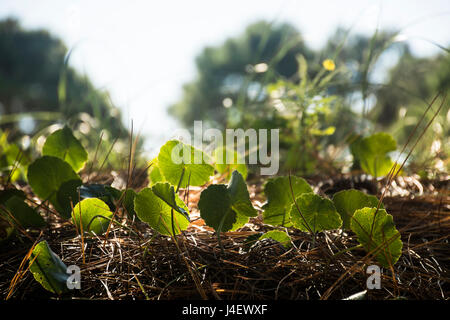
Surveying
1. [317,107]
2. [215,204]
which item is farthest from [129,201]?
[317,107]

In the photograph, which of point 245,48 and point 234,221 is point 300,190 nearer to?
point 234,221

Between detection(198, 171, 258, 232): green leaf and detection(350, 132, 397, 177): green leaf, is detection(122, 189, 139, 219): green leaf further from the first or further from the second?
detection(350, 132, 397, 177): green leaf

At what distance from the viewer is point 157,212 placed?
426 mm

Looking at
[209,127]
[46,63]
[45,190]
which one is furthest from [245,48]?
[45,190]

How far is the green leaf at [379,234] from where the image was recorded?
1.27ft

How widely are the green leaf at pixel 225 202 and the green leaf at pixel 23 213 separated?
30cm

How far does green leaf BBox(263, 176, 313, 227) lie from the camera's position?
0.47 meters

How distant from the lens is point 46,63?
32.1ft

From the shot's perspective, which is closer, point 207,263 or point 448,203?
point 207,263

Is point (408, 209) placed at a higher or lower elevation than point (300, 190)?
lower

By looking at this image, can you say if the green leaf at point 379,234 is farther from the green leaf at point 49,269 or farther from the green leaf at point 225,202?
the green leaf at point 49,269

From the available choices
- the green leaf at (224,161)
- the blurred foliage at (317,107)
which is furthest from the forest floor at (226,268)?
the blurred foliage at (317,107)
